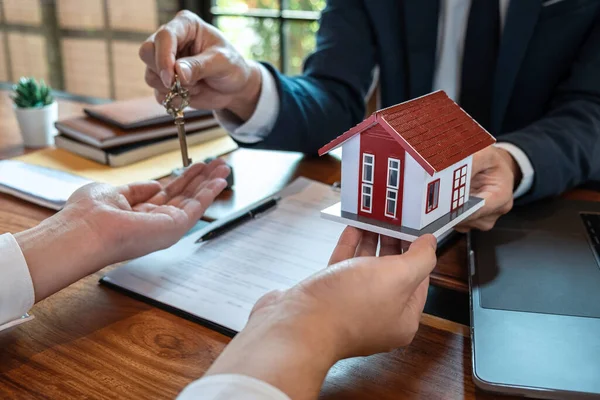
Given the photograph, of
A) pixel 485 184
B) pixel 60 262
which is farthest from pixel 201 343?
pixel 485 184

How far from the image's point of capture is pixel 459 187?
0.72 m

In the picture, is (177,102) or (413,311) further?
(177,102)

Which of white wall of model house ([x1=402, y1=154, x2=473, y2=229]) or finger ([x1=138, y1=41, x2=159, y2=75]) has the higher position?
finger ([x1=138, y1=41, x2=159, y2=75])

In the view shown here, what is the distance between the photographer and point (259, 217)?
948 millimetres

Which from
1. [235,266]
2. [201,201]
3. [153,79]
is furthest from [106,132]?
[235,266]

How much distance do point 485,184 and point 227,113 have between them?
21.5 inches

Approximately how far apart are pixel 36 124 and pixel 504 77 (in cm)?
106

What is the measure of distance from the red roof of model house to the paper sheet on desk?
19 cm

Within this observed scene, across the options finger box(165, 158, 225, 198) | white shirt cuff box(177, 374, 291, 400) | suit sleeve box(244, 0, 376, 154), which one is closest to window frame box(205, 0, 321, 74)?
suit sleeve box(244, 0, 376, 154)

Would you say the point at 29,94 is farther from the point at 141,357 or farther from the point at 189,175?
the point at 141,357

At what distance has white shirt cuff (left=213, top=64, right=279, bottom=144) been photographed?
1.12 m

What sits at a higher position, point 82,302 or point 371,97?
point 371,97

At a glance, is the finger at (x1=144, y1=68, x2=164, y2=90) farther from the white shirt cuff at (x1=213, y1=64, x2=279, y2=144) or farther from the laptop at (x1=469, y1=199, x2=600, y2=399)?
the laptop at (x1=469, y1=199, x2=600, y2=399)

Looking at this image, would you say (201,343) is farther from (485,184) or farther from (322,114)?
(322,114)
